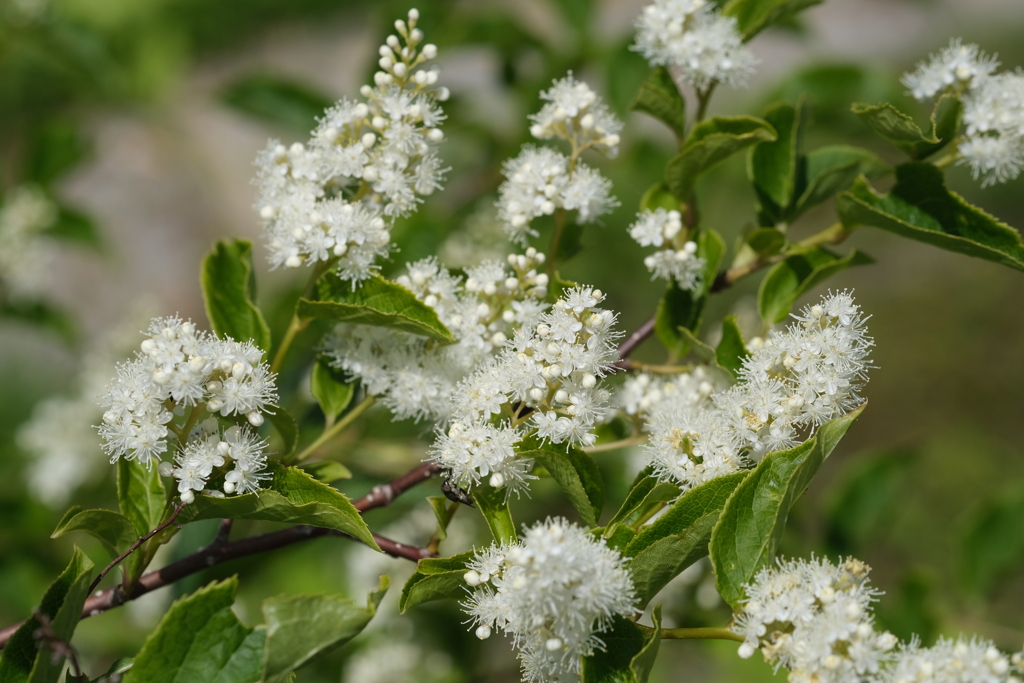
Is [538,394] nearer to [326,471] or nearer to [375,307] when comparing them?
[375,307]

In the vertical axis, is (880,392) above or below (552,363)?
below

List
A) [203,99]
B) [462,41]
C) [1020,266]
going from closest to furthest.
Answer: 1. [1020,266]
2. [462,41]
3. [203,99]

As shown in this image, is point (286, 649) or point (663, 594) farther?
point (663, 594)

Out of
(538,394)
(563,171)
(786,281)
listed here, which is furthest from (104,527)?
(786,281)

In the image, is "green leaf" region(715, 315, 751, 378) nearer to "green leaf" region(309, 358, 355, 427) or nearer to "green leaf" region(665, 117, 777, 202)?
"green leaf" region(665, 117, 777, 202)

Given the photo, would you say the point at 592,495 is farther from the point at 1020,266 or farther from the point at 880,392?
the point at 880,392

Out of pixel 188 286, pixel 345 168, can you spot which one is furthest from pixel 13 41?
pixel 188 286
